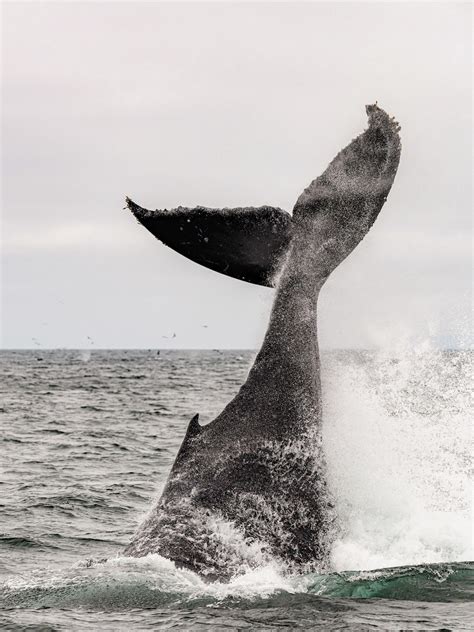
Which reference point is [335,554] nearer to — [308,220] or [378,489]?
[378,489]

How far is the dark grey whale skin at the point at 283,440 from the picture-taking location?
743 centimetres

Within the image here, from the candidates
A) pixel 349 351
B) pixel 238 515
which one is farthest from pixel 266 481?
pixel 349 351

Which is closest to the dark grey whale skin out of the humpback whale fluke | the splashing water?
the humpback whale fluke

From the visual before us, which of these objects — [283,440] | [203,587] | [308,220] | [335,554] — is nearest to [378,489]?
[335,554]

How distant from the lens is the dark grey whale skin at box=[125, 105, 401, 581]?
24.4 feet

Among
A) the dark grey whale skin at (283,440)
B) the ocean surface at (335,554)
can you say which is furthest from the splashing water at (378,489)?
the dark grey whale skin at (283,440)

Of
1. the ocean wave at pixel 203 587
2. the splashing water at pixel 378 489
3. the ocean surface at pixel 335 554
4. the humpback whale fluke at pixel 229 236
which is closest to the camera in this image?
the ocean surface at pixel 335 554

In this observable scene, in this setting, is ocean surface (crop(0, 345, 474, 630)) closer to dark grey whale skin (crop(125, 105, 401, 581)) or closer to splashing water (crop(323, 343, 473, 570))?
splashing water (crop(323, 343, 473, 570))

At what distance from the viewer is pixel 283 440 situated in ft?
25.2

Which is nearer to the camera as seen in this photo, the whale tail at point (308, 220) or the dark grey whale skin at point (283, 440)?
the dark grey whale skin at point (283, 440)

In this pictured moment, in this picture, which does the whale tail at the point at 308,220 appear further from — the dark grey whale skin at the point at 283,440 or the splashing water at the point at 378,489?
the splashing water at the point at 378,489

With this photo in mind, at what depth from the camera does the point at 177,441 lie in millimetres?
22812

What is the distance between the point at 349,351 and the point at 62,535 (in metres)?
4.44

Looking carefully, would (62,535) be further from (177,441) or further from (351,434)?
(177,441)
